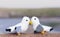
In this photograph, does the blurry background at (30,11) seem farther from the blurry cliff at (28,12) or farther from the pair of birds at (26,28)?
the pair of birds at (26,28)

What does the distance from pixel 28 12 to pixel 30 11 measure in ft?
0.07

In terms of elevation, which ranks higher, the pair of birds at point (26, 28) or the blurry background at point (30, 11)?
the blurry background at point (30, 11)

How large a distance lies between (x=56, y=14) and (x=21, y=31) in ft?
1.29

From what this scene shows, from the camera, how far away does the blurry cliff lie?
1.16 meters

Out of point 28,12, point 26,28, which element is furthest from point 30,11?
point 26,28

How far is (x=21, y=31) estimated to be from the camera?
96cm

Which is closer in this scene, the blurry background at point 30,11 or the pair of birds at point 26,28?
the pair of birds at point 26,28

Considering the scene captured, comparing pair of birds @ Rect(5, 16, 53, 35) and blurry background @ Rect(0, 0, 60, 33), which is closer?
pair of birds @ Rect(5, 16, 53, 35)

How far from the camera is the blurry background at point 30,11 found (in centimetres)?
114

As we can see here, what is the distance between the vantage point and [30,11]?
117 cm

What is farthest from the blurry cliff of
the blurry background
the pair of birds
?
the pair of birds

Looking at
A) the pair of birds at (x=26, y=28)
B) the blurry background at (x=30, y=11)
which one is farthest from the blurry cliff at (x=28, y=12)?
the pair of birds at (x=26, y=28)

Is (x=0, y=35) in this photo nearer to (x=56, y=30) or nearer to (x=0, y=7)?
(x=0, y=7)

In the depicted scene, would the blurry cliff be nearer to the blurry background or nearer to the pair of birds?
the blurry background
